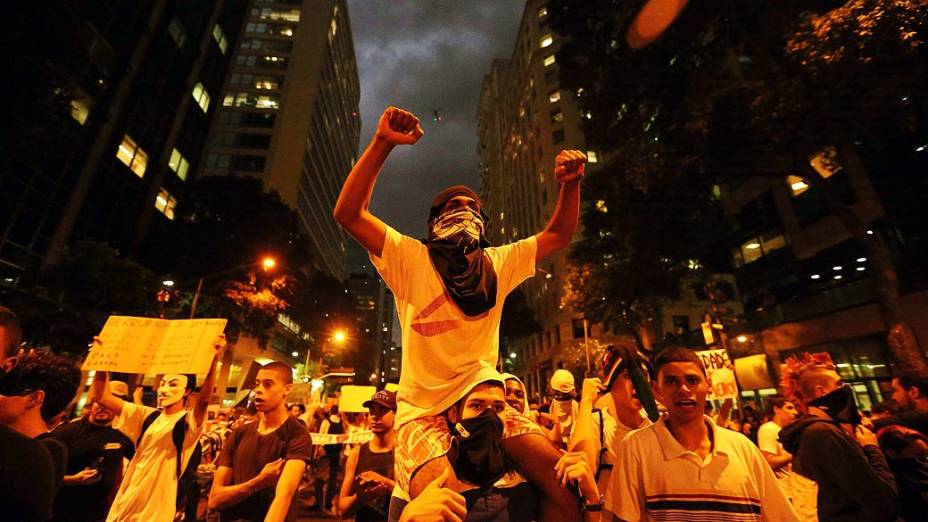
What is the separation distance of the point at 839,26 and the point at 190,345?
586 inches

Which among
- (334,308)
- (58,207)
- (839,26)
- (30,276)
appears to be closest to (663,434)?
(839,26)

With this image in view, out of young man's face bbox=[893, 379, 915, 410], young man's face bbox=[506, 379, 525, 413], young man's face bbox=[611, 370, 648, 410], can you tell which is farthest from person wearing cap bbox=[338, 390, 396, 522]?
young man's face bbox=[893, 379, 915, 410]

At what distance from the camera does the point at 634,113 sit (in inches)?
723

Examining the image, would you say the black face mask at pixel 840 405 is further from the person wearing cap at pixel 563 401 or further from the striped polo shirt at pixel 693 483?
the person wearing cap at pixel 563 401

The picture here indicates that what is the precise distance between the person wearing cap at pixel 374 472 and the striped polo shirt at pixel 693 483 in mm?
2518

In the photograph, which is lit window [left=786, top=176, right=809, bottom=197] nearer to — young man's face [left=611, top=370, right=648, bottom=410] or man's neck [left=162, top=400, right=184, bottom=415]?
young man's face [left=611, top=370, right=648, bottom=410]

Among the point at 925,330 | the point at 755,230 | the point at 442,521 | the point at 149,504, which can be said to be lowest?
the point at 149,504

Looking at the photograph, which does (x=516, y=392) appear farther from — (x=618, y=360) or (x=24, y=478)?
(x=24, y=478)

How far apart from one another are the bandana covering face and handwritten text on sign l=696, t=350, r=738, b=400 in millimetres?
8504

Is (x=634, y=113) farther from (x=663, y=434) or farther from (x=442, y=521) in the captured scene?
(x=442, y=521)

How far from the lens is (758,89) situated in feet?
43.7

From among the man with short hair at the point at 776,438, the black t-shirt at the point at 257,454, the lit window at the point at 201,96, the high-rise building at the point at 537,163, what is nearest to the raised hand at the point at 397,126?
the black t-shirt at the point at 257,454

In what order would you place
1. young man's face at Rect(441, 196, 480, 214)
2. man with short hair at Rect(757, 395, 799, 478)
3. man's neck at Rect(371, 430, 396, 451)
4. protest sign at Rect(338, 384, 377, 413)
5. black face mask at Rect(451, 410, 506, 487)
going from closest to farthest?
1. black face mask at Rect(451, 410, 506, 487)
2. young man's face at Rect(441, 196, 480, 214)
3. man's neck at Rect(371, 430, 396, 451)
4. man with short hair at Rect(757, 395, 799, 478)
5. protest sign at Rect(338, 384, 377, 413)

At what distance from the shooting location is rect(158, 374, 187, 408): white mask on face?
516 cm
